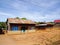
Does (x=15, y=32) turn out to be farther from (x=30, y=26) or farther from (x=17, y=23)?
(x=30, y=26)

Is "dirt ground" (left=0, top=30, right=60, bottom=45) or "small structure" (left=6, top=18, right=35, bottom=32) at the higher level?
"small structure" (left=6, top=18, right=35, bottom=32)

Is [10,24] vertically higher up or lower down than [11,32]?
higher up

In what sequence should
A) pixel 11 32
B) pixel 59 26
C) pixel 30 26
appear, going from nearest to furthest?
pixel 11 32, pixel 30 26, pixel 59 26

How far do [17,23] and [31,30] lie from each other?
535cm

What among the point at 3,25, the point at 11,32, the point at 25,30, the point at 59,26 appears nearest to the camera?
the point at 11,32

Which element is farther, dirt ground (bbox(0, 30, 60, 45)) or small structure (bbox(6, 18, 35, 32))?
small structure (bbox(6, 18, 35, 32))

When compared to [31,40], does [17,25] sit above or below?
above

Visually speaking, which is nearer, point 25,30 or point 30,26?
point 25,30

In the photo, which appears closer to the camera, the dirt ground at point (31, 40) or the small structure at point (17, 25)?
the dirt ground at point (31, 40)

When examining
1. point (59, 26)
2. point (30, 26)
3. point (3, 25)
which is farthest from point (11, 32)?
point (59, 26)

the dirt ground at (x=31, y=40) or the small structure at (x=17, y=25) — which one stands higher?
the small structure at (x=17, y=25)

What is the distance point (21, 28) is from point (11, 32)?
12.0ft

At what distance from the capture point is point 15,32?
26.6 metres

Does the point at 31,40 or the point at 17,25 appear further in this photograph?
the point at 17,25
